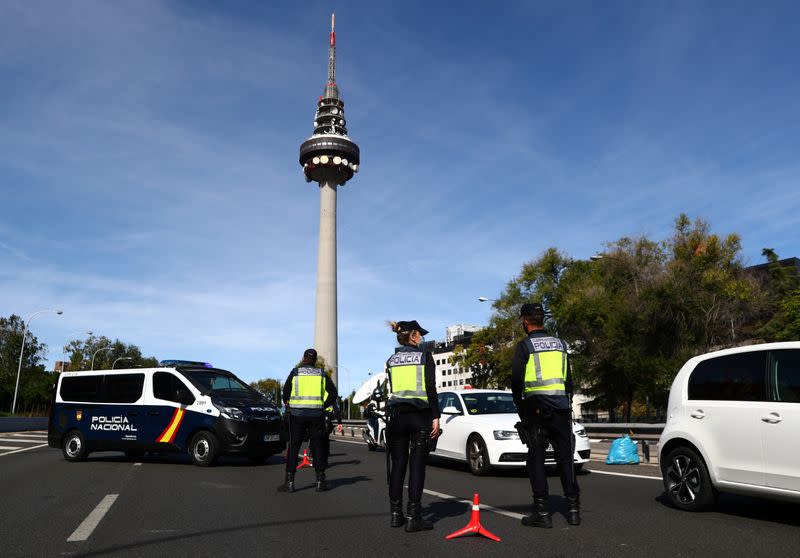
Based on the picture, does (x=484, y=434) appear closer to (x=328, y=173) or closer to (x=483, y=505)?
(x=483, y=505)

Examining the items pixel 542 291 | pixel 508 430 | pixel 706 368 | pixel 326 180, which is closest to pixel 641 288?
pixel 542 291

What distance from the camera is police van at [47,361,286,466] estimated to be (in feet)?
41.9

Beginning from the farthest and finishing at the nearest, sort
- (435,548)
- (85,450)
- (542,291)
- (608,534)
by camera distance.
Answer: (542,291) < (85,450) < (608,534) < (435,548)

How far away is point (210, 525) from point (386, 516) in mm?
1750

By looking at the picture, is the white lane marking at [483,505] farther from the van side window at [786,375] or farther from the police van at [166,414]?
the police van at [166,414]

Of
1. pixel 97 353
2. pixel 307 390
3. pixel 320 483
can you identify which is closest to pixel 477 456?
pixel 320 483

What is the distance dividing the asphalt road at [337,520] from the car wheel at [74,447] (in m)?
3.31

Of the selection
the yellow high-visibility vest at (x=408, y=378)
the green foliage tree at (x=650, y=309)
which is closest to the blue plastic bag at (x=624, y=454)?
the yellow high-visibility vest at (x=408, y=378)

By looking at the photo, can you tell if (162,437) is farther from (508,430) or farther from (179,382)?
(508,430)

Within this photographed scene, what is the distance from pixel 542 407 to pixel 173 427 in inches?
351

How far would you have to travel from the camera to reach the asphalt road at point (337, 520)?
552 cm

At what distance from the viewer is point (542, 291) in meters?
51.3

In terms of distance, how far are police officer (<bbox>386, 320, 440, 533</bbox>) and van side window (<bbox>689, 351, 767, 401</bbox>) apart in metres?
2.89

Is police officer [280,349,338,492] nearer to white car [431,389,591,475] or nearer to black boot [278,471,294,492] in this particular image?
black boot [278,471,294,492]
